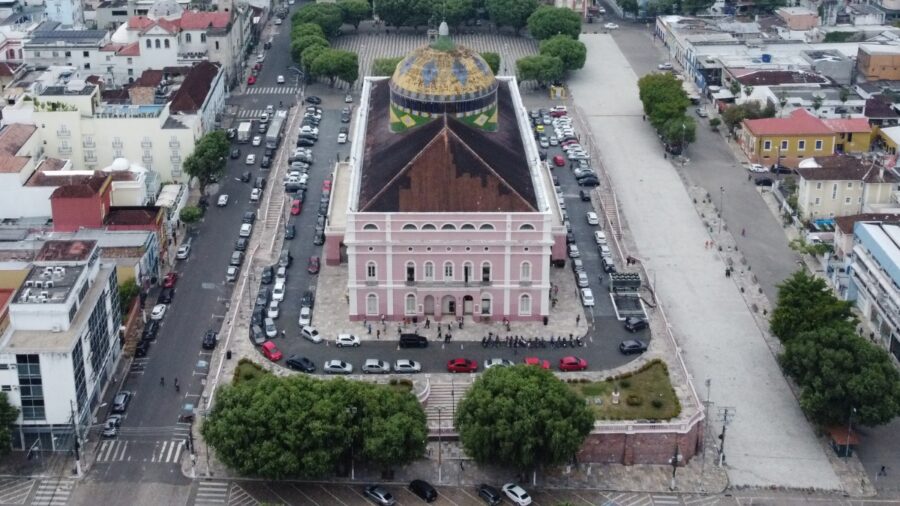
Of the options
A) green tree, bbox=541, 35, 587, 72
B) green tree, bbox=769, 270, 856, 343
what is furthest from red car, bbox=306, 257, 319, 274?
green tree, bbox=541, 35, 587, 72

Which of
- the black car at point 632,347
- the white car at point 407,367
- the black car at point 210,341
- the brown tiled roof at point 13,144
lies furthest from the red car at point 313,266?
the brown tiled roof at point 13,144

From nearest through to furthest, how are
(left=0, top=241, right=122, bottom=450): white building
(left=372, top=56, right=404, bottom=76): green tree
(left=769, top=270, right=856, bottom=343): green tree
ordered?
(left=0, top=241, right=122, bottom=450): white building < (left=769, top=270, right=856, bottom=343): green tree < (left=372, top=56, right=404, bottom=76): green tree

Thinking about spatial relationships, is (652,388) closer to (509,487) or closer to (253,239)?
(509,487)

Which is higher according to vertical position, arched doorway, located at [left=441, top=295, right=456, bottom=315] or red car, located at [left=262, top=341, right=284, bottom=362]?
arched doorway, located at [left=441, top=295, right=456, bottom=315]

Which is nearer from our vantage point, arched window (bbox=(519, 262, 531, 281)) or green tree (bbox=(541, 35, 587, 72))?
arched window (bbox=(519, 262, 531, 281))

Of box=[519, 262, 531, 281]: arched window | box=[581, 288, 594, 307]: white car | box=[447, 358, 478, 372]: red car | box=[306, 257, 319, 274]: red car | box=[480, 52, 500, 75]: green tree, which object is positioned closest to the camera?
box=[447, 358, 478, 372]: red car

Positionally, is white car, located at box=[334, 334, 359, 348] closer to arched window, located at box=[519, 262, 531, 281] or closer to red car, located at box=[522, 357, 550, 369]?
red car, located at box=[522, 357, 550, 369]
